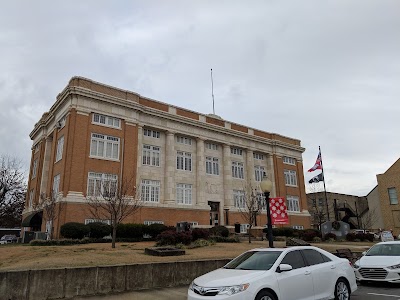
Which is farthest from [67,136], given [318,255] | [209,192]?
[318,255]

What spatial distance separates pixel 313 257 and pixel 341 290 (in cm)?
117

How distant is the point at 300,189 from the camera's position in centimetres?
4716

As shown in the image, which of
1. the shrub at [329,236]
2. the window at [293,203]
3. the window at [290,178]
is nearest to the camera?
the shrub at [329,236]

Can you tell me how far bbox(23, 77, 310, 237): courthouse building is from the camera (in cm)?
2867

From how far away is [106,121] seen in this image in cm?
3075

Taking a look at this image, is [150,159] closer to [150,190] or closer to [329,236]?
[150,190]

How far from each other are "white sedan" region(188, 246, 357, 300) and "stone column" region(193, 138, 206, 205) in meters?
26.8

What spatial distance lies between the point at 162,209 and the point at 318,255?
80.1ft

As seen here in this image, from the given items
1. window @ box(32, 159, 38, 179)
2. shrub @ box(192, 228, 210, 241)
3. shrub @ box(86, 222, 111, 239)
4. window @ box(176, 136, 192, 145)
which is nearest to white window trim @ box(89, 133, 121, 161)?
shrub @ box(86, 222, 111, 239)

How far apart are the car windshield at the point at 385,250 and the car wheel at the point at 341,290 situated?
486 centimetres

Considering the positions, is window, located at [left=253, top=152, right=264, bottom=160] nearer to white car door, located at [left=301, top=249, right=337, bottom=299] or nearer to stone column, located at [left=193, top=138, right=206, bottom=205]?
stone column, located at [left=193, top=138, right=206, bottom=205]

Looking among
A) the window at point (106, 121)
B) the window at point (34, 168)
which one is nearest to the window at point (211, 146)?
the window at point (106, 121)

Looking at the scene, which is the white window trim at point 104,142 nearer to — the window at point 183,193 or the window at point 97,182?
the window at point 97,182

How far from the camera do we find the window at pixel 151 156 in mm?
33528
